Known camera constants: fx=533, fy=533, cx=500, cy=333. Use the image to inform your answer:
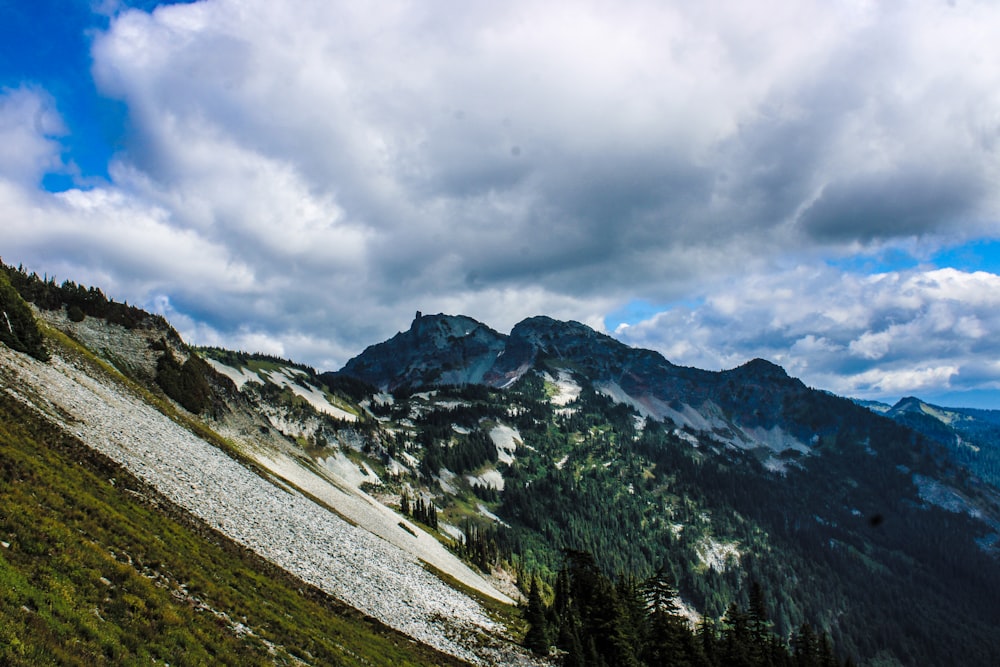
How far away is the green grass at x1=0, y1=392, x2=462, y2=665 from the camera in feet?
51.3

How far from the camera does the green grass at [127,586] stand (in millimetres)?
15648

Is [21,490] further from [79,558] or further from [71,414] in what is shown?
[71,414]

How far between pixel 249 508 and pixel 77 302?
62.1 m

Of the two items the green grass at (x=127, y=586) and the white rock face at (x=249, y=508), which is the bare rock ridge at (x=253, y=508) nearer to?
the white rock face at (x=249, y=508)

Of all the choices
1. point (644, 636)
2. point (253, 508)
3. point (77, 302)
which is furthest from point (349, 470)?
point (253, 508)

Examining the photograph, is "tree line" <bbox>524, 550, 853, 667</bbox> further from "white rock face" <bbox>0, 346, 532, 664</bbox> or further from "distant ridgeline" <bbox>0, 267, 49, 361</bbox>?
"distant ridgeline" <bbox>0, 267, 49, 361</bbox>

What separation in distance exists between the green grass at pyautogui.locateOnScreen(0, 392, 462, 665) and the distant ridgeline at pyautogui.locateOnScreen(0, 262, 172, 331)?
184ft

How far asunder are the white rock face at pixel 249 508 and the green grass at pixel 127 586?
410cm

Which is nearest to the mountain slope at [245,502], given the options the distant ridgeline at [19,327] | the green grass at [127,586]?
the distant ridgeline at [19,327]

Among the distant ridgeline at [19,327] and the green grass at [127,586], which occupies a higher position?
the distant ridgeline at [19,327]

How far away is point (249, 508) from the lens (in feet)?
158

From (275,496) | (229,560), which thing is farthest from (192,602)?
(275,496)

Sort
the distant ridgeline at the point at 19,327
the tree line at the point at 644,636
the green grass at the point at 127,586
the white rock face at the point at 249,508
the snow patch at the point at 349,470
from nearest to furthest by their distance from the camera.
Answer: the green grass at the point at 127,586
the white rock face at the point at 249,508
the distant ridgeline at the point at 19,327
the tree line at the point at 644,636
the snow patch at the point at 349,470

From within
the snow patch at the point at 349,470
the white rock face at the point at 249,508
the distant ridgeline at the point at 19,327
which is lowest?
the snow patch at the point at 349,470
